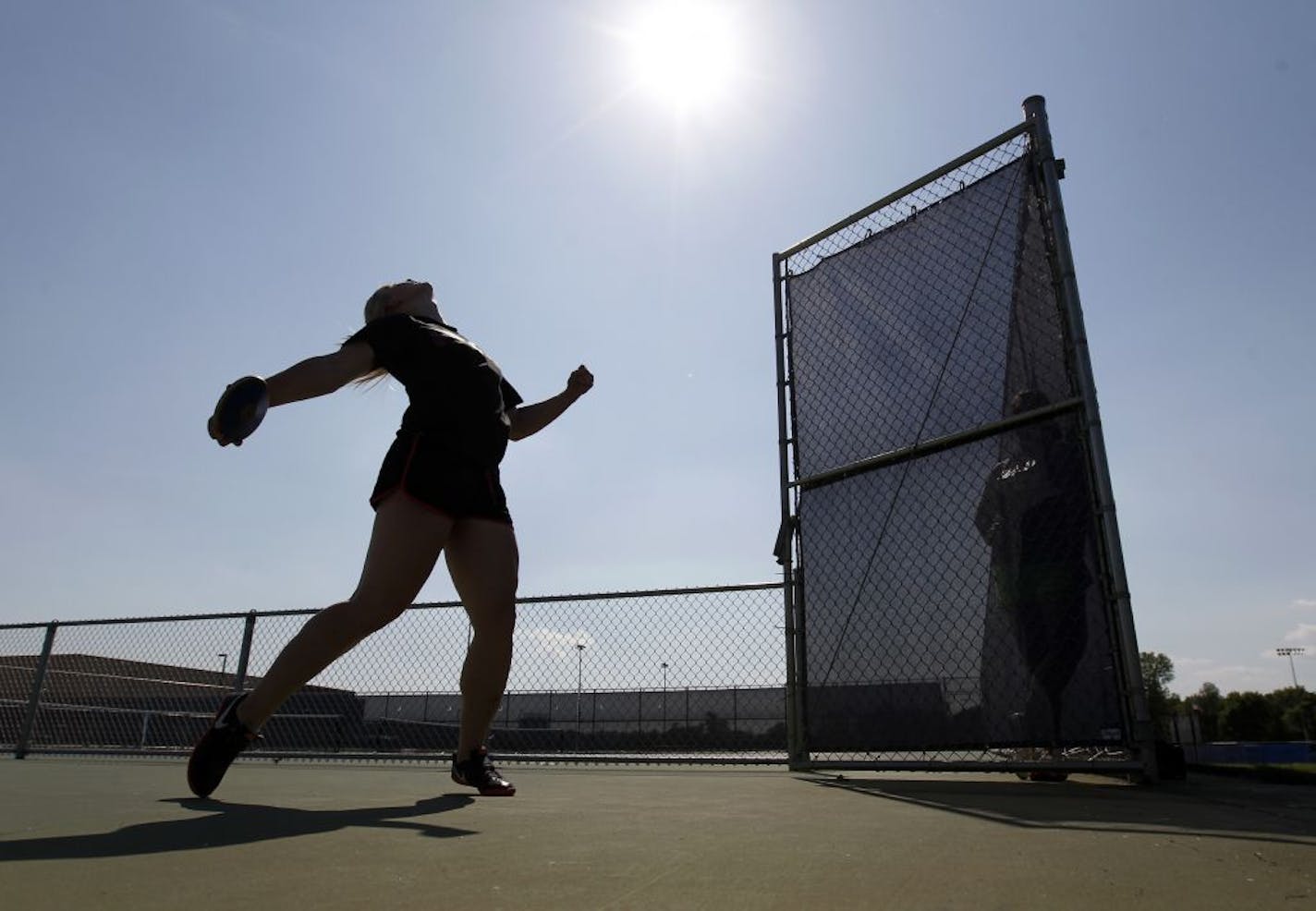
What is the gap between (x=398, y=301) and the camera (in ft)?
9.30

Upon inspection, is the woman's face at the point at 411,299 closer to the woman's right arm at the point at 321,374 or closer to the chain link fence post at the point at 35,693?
the woman's right arm at the point at 321,374

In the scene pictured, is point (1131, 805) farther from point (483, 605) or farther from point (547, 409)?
point (547, 409)

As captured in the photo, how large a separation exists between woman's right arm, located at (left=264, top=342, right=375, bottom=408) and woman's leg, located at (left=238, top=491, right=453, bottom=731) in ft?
1.21

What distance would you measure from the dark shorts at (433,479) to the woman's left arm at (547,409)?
1.57 feet

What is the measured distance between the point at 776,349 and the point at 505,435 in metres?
2.66

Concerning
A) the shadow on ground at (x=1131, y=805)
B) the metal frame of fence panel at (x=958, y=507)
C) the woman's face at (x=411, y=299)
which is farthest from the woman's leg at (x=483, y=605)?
the metal frame of fence panel at (x=958, y=507)

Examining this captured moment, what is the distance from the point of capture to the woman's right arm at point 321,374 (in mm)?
2246

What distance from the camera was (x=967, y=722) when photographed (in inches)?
144

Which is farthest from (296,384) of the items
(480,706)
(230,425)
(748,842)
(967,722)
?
(967,722)

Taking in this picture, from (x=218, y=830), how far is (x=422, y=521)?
1.03 meters

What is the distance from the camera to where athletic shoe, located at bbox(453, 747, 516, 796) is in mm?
2566

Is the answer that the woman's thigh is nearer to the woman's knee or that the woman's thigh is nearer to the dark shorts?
the dark shorts

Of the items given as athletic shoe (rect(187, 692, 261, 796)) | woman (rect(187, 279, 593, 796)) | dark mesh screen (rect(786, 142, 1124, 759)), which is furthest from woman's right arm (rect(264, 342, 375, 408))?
dark mesh screen (rect(786, 142, 1124, 759))

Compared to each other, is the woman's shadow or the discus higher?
the discus
